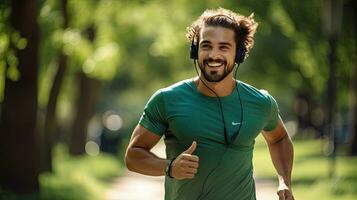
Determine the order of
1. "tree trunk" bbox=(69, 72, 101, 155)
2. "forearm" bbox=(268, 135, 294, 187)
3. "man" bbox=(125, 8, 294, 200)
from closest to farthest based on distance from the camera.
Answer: "man" bbox=(125, 8, 294, 200), "forearm" bbox=(268, 135, 294, 187), "tree trunk" bbox=(69, 72, 101, 155)

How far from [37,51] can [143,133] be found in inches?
413

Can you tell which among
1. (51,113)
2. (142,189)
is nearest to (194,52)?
(51,113)

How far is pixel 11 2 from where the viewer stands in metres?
14.2

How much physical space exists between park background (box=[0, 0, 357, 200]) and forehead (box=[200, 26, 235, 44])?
339 inches

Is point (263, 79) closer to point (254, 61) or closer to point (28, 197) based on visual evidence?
point (254, 61)

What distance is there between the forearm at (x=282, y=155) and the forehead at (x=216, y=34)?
29.6 inches

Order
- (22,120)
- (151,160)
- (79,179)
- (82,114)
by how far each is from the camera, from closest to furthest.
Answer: (151,160), (22,120), (79,179), (82,114)

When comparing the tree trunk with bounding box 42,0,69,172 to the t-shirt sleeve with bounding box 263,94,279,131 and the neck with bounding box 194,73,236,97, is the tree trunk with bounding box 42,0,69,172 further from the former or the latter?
the neck with bounding box 194,73,236,97

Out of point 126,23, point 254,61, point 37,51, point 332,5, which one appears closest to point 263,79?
point 254,61

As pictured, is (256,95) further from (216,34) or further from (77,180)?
(77,180)

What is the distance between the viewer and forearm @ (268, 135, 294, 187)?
5.12 metres

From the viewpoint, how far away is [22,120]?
48.4ft

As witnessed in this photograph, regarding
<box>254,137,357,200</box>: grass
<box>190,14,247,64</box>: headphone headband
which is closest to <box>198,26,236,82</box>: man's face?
<box>190,14,247,64</box>: headphone headband

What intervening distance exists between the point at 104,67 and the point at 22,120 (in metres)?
7.67
